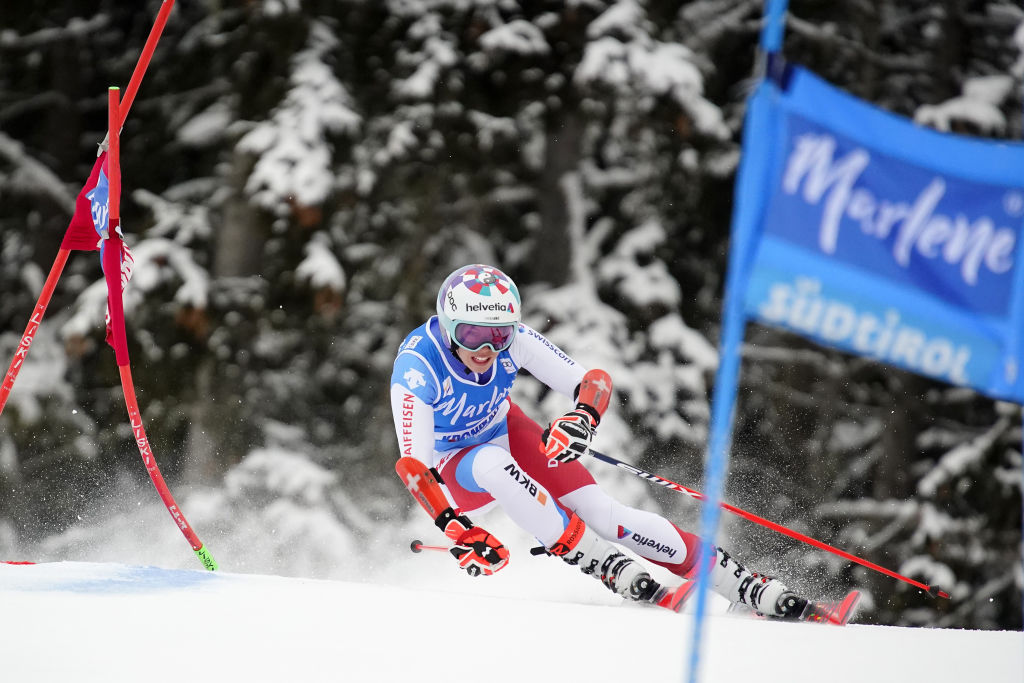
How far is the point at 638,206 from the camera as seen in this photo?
448 inches

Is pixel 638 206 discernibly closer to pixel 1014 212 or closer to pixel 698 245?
pixel 698 245

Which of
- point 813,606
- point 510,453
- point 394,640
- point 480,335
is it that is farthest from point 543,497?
point 813,606

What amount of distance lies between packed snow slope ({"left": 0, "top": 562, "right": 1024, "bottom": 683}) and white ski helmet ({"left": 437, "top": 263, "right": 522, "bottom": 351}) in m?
1.20

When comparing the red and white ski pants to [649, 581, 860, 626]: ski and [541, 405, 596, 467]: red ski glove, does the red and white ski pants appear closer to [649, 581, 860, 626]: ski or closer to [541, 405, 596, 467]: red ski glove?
[649, 581, 860, 626]: ski

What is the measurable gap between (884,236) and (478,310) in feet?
7.71

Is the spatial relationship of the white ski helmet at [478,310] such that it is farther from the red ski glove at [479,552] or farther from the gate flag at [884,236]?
the gate flag at [884,236]

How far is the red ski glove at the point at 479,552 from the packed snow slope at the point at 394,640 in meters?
0.20

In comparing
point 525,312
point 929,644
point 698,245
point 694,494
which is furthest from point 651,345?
point 929,644

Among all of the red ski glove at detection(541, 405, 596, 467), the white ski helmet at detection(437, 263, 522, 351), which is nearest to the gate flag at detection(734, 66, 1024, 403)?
the red ski glove at detection(541, 405, 596, 467)

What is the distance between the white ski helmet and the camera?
469cm

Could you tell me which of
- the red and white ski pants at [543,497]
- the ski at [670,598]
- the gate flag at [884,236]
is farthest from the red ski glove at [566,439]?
the gate flag at [884,236]

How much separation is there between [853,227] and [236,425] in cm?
938

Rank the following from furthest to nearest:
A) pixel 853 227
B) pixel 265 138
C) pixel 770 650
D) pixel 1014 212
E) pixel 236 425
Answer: pixel 236 425, pixel 265 138, pixel 770 650, pixel 1014 212, pixel 853 227

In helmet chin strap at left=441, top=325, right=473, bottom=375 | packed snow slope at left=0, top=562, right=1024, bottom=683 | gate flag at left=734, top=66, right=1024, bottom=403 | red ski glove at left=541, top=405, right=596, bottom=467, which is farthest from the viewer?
helmet chin strap at left=441, top=325, right=473, bottom=375
